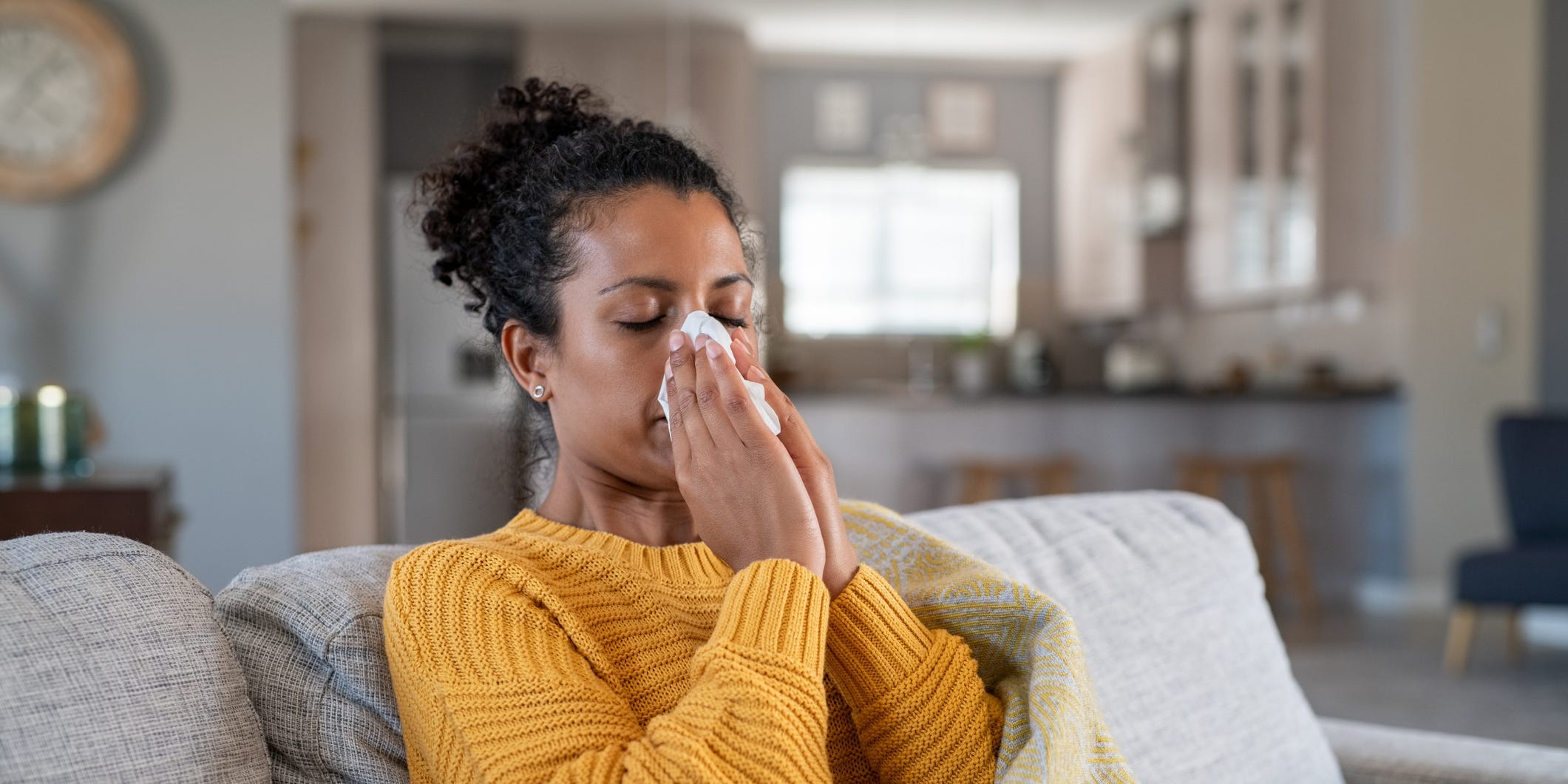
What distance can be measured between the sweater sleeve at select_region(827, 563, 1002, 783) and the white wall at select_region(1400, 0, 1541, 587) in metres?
5.01

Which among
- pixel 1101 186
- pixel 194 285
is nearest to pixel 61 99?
pixel 194 285

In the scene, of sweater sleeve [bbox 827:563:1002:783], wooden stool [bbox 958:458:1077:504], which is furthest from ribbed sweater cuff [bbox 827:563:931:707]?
wooden stool [bbox 958:458:1077:504]

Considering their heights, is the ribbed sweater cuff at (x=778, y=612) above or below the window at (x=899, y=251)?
below

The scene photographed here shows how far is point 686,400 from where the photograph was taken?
3.45 ft

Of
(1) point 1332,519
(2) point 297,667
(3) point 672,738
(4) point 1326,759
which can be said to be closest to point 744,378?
(3) point 672,738

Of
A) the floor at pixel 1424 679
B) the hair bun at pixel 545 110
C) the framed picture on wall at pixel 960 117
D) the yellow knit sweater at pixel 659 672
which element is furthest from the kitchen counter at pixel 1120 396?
the yellow knit sweater at pixel 659 672

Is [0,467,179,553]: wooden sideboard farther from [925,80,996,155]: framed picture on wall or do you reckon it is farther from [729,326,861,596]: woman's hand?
[925,80,996,155]: framed picture on wall

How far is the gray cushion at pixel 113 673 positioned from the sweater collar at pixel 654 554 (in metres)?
0.29

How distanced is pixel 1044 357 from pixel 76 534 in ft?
23.0

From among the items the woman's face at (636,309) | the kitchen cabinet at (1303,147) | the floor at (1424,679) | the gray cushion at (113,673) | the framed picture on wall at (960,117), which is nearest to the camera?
the gray cushion at (113,673)

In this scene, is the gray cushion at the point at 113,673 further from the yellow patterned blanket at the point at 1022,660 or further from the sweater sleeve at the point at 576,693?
the yellow patterned blanket at the point at 1022,660

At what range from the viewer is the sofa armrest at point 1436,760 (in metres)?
1.41

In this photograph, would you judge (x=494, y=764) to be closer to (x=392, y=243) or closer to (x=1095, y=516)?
(x=1095, y=516)

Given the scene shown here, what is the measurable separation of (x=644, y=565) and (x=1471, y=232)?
205 inches
